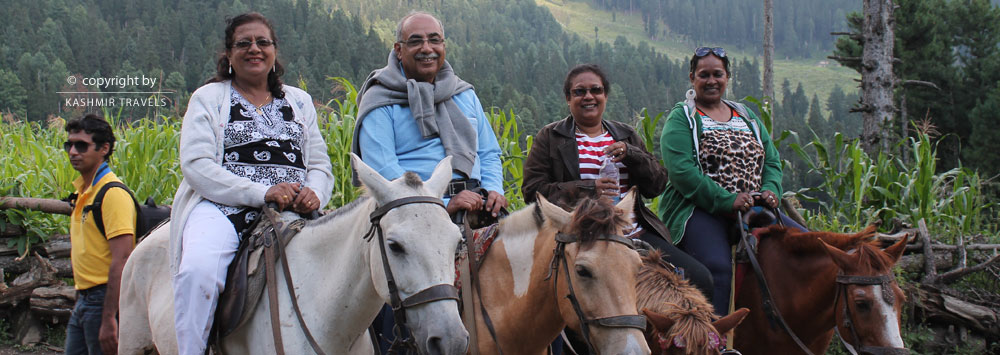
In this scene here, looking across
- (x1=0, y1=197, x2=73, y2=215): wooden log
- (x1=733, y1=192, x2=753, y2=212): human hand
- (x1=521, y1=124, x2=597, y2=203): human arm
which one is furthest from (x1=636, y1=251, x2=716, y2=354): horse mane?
(x1=0, y1=197, x2=73, y2=215): wooden log

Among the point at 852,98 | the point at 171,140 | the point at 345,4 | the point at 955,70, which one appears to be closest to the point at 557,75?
the point at 852,98

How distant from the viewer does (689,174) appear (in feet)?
13.6

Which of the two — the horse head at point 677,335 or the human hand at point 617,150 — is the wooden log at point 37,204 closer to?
the human hand at point 617,150

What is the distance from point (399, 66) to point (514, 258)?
129 centimetres

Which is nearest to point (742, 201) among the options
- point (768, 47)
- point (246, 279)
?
point (246, 279)

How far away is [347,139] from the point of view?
622 centimetres

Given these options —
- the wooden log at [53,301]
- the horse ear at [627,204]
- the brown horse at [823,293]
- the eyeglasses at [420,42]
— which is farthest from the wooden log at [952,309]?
the wooden log at [53,301]

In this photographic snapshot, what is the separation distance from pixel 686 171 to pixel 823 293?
1.03m

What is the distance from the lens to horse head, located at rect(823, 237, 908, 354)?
3.36 metres

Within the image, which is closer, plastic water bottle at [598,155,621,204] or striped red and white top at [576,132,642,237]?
plastic water bottle at [598,155,621,204]

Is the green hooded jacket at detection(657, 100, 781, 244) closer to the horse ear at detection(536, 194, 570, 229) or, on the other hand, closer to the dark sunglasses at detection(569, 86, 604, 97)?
the dark sunglasses at detection(569, 86, 604, 97)

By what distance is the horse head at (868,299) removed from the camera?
132 inches

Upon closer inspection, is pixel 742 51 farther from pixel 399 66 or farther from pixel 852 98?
pixel 399 66

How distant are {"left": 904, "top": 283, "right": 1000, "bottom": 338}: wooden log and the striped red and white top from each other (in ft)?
11.6
